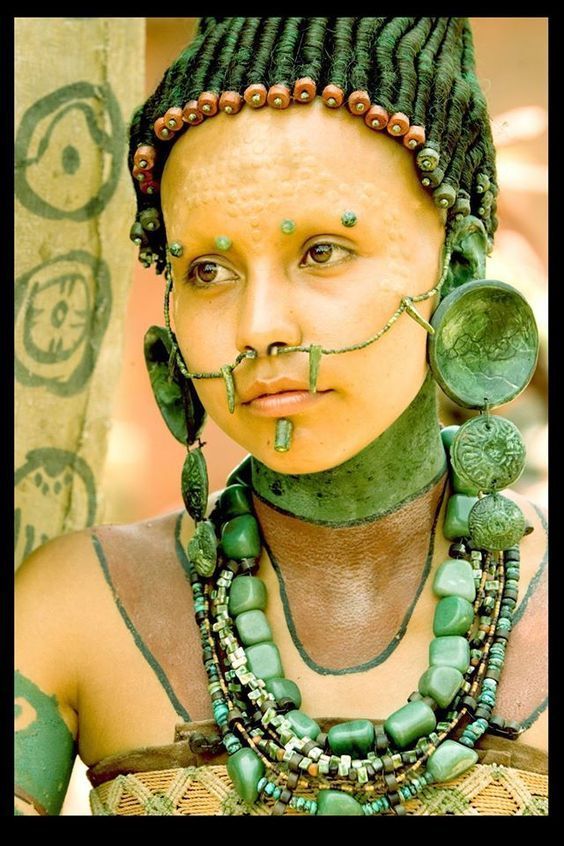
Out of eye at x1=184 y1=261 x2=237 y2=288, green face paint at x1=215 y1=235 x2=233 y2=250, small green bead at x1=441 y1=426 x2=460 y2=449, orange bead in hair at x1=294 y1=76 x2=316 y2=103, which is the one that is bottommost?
small green bead at x1=441 y1=426 x2=460 y2=449

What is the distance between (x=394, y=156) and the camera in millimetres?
2270

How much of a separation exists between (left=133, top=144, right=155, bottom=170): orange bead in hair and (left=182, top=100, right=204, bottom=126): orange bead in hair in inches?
5.3

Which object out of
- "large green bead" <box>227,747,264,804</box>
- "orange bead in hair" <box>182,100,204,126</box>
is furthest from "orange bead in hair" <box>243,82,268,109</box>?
"large green bead" <box>227,747,264,804</box>

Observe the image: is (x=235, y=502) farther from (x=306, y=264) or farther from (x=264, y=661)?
(x=306, y=264)

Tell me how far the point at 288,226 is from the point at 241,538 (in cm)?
68

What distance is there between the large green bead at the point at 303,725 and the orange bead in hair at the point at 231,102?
3.66 ft

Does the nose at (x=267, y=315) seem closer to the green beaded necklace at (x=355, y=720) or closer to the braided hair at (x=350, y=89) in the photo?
the braided hair at (x=350, y=89)

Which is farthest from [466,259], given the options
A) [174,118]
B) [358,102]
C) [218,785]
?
[218,785]

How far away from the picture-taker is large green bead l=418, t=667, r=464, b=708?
2.27m

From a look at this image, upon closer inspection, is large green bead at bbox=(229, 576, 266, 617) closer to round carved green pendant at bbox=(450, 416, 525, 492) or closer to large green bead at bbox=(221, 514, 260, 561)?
large green bead at bbox=(221, 514, 260, 561)

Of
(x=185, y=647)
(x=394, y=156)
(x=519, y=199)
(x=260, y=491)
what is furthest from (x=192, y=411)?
(x=519, y=199)

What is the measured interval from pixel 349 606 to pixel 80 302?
3.98ft

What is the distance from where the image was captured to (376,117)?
223cm

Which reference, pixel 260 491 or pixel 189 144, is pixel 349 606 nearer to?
pixel 260 491
